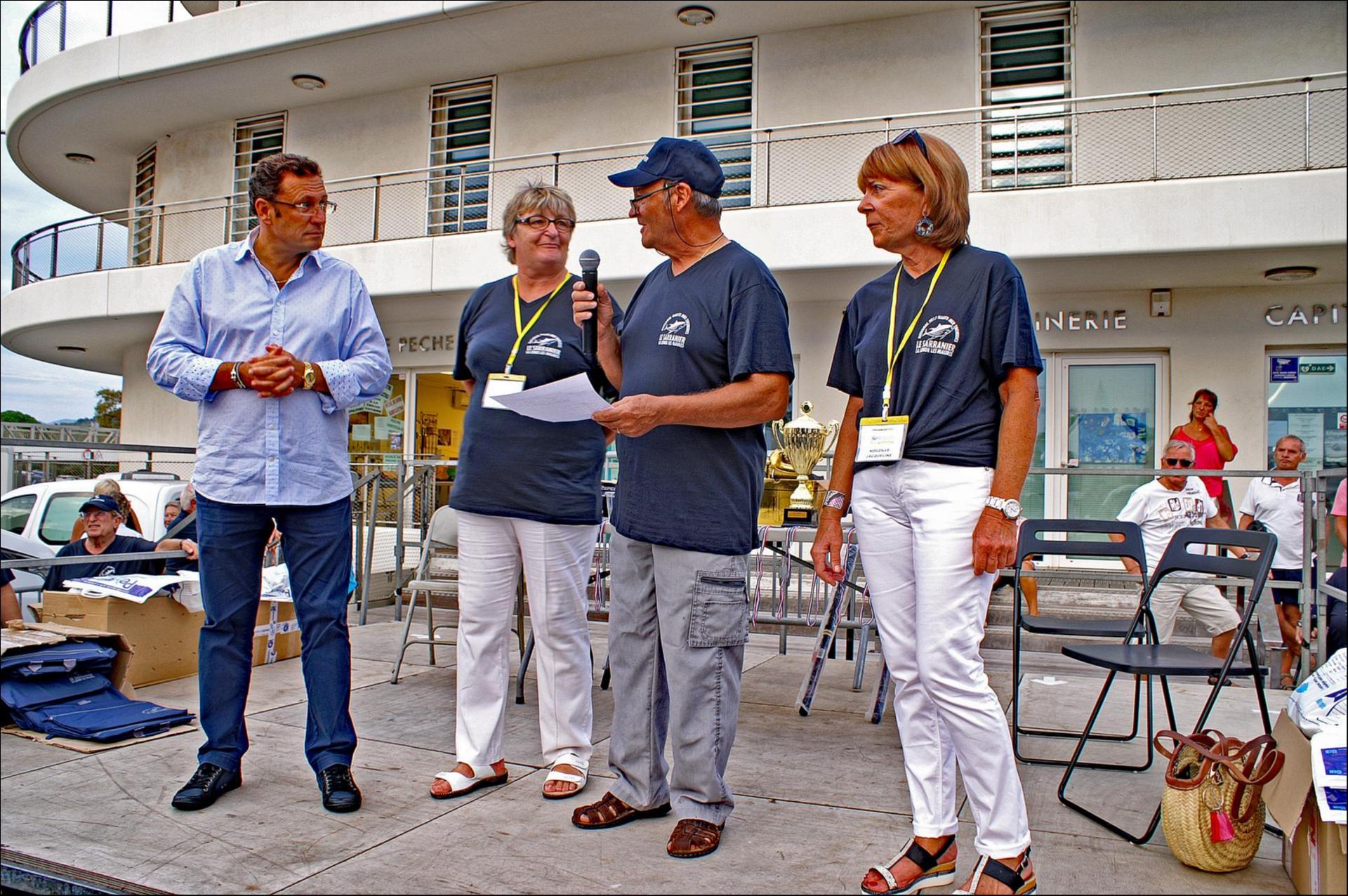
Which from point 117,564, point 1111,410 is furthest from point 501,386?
point 1111,410

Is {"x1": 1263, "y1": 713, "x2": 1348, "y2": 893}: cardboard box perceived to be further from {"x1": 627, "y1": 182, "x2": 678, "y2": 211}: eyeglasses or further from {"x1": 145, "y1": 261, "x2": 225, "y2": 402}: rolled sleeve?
{"x1": 145, "y1": 261, "x2": 225, "y2": 402}: rolled sleeve

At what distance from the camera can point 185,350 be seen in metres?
3.12

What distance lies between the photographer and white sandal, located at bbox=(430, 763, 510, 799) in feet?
10.4

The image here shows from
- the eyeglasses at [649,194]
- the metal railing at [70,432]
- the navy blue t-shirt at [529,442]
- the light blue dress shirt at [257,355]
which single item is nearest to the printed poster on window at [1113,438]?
the navy blue t-shirt at [529,442]

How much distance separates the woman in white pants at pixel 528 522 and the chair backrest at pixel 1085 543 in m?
1.79

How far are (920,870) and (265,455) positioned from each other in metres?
2.28

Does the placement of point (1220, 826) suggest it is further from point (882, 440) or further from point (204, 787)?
point (204, 787)

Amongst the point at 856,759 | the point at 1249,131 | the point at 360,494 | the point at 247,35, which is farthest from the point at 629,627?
the point at 247,35

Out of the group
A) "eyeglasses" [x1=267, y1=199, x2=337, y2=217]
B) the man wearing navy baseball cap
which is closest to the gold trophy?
the man wearing navy baseball cap

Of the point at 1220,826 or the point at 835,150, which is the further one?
the point at 835,150

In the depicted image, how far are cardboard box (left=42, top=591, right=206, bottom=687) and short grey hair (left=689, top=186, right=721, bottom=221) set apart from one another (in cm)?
337

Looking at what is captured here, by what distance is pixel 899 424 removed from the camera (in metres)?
2.46

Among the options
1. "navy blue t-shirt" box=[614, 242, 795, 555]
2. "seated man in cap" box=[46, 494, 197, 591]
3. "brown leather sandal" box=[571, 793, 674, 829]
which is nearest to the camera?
"navy blue t-shirt" box=[614, 242, 795, 555]

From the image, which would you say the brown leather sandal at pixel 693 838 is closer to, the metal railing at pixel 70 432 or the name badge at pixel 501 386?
the name badge at pixel 501 386
